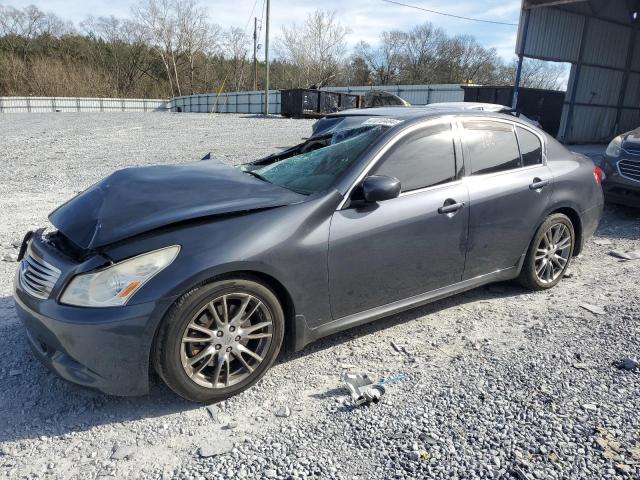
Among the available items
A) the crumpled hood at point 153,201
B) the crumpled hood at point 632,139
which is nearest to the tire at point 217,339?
the crumpled hood at point 153,201

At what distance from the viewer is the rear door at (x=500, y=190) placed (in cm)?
370

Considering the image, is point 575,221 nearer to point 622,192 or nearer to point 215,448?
point 622,192

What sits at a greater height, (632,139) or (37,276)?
(632,139)

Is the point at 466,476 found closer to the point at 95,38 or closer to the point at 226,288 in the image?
the point at 226,288

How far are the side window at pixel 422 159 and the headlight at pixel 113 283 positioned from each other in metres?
1.61

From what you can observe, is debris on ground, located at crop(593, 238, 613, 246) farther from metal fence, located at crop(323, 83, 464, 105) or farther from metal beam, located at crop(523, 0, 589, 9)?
metal fence, located at crop(323, 83, 464, 105)

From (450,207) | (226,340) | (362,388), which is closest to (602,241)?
(450,207)

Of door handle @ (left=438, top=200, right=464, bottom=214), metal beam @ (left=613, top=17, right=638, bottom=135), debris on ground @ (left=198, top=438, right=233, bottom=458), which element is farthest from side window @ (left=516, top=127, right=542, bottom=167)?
metal beam @ (left=613, top=17, right=638, bottom=135)

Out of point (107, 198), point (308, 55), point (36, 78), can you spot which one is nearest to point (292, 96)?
point (107, 198)

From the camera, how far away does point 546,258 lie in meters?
4.34

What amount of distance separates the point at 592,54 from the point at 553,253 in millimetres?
18650

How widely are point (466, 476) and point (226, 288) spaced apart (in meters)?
1.52

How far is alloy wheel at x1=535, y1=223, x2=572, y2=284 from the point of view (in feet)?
14.0

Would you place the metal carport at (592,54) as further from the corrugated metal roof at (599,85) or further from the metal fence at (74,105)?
the metal fence at (74,105)
